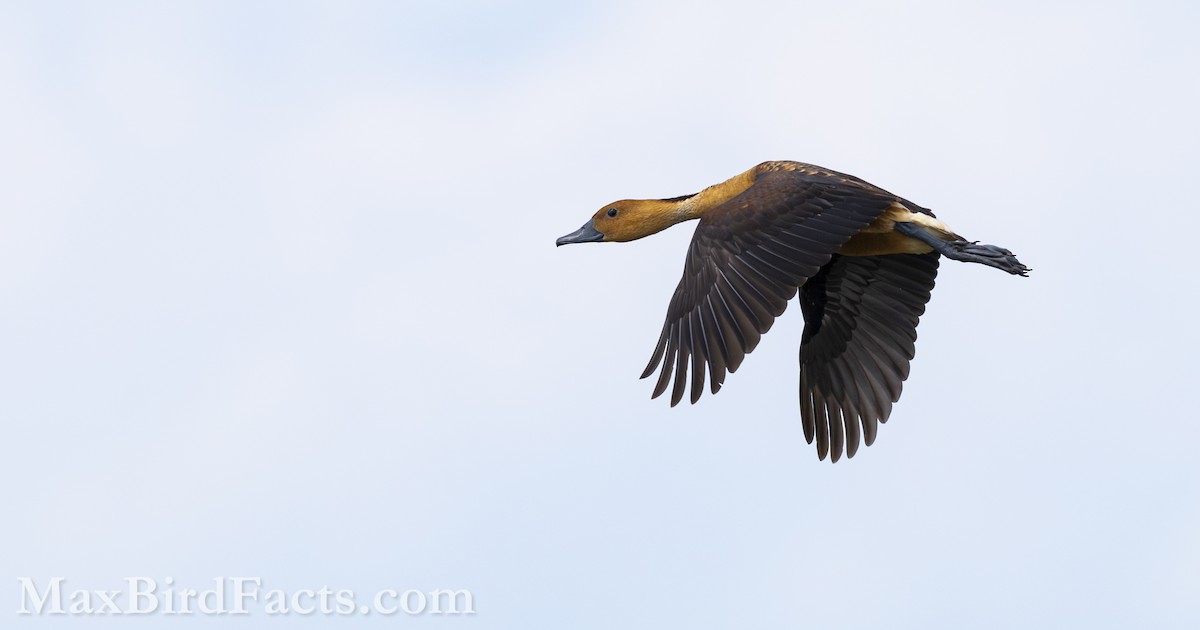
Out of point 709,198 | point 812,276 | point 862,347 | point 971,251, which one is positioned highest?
point 709,198

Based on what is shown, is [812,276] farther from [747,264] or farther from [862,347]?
[862,347]

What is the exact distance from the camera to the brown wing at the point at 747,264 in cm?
988

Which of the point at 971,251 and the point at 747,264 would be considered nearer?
the point at 747,264

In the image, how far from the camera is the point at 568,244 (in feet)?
41.3

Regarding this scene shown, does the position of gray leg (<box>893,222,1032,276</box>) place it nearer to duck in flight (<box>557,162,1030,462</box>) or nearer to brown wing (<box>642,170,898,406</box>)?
duck in flight (<box>557,162,1030,462</box>)

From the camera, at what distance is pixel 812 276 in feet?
33.4

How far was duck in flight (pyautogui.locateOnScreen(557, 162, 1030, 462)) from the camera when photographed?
393 inches

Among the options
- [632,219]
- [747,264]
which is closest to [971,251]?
[747,264]

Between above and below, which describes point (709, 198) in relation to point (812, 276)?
above

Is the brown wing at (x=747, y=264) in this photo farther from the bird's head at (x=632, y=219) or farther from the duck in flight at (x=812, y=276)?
the bird's head at (x=632, y=219)

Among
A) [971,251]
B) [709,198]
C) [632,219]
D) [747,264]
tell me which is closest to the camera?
[747,264]

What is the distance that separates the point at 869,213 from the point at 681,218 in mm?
1985

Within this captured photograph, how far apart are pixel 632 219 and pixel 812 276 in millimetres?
2430

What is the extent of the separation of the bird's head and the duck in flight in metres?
0.01
